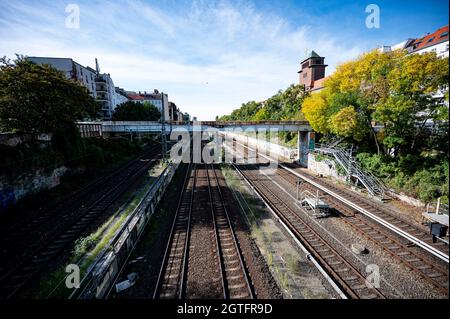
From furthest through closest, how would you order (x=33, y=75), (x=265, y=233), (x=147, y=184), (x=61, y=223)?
(x=147, y=184), (x=33, y=75), (x=61, y=223), (x=265, y=233)

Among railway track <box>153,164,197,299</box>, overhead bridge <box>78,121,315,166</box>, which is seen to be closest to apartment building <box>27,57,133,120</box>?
overhead bridge <box>78,121,315,166</box>

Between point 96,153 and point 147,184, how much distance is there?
32.9 feet

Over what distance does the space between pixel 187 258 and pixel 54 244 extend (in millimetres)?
7036

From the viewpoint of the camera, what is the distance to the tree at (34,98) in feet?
48.8

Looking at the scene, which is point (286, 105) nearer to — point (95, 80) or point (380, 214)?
point (380, 214)

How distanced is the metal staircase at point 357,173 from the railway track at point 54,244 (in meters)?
20.2

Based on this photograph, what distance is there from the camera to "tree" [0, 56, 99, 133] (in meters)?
14.9

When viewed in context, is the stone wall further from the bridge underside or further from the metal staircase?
the metal staircase

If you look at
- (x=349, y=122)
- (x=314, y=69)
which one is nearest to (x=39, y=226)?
(x=349, y=122)

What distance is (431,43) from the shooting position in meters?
27.8

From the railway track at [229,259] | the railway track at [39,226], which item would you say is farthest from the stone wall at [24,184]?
the railway track at [229,259]

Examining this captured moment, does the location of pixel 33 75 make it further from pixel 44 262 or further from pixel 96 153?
pixel 44 262

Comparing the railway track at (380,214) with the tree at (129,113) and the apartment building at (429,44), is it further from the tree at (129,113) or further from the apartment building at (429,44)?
the tree at (129,113)
